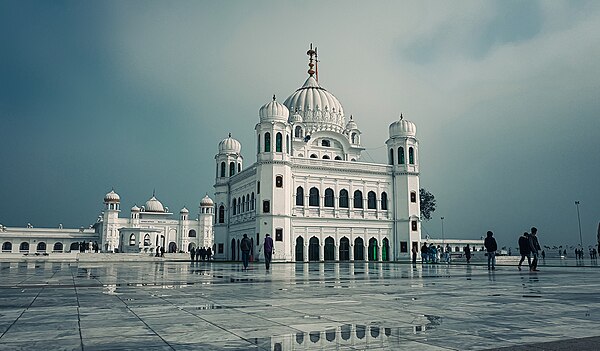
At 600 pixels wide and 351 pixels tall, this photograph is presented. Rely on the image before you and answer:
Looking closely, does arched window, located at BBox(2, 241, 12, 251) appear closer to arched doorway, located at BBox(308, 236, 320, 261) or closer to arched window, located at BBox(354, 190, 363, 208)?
arched doorway, located at BBox(308, 236, 320, 261)

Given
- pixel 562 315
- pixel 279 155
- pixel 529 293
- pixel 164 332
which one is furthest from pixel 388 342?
pixel 279 155

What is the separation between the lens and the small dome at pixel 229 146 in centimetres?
5234

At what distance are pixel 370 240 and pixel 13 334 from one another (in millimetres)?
41261

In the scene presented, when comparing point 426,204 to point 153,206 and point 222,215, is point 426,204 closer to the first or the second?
point 222,215

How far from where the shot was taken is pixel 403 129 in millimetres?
46938

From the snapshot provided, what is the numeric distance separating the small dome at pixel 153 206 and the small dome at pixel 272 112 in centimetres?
5115

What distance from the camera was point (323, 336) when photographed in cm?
442

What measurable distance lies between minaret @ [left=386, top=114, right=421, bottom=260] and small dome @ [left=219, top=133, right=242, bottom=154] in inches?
632

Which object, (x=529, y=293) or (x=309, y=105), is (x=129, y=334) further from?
(x=309, y=105)

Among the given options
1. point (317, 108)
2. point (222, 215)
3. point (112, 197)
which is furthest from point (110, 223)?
point (317, 108)

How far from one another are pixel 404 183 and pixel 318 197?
8.56 meters

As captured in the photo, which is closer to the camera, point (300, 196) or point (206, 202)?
point (300, 196)

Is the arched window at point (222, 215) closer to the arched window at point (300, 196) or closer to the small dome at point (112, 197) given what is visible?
the arched window at point (300, 196)

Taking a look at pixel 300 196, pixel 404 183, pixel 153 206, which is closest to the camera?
pixel 300 196
